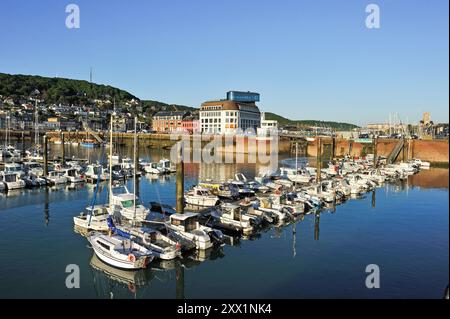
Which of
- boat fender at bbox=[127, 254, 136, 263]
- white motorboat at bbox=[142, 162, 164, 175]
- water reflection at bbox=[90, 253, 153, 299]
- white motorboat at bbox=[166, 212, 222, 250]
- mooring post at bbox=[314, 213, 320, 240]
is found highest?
white motorboat at bbox=[142, 162, 164, 175]

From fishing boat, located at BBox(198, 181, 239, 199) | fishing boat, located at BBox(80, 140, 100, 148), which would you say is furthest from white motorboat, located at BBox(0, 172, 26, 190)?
fishing boat, located at BBox(80, 140, 100, 148)

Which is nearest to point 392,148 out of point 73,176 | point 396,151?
point 396,151

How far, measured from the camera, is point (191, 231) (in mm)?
22906

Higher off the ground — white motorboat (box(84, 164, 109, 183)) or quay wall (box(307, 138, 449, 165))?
quay wall (box(307, 138, 449, 165))

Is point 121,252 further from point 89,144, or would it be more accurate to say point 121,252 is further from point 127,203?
point 89,144

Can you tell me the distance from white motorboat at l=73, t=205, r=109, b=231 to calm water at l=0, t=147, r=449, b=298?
87 cm

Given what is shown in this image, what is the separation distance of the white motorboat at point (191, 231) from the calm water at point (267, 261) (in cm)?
88

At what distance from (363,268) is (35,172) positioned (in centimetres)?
3965

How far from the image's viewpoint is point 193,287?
57.7 feet

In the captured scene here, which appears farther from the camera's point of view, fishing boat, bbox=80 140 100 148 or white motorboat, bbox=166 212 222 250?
fishing boat, bbox=80 140 100 148

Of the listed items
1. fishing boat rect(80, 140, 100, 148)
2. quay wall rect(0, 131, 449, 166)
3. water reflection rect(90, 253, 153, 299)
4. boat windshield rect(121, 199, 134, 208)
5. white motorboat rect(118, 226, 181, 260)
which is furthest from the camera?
fishing boat rect(80, 140, 100, 148)

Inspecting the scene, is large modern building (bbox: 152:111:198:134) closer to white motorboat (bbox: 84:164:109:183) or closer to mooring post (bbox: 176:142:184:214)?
white motorboat (bbox: 84:164:109:183)

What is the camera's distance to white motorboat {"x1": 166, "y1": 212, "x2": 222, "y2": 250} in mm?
21891

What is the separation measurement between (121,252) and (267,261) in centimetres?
787
